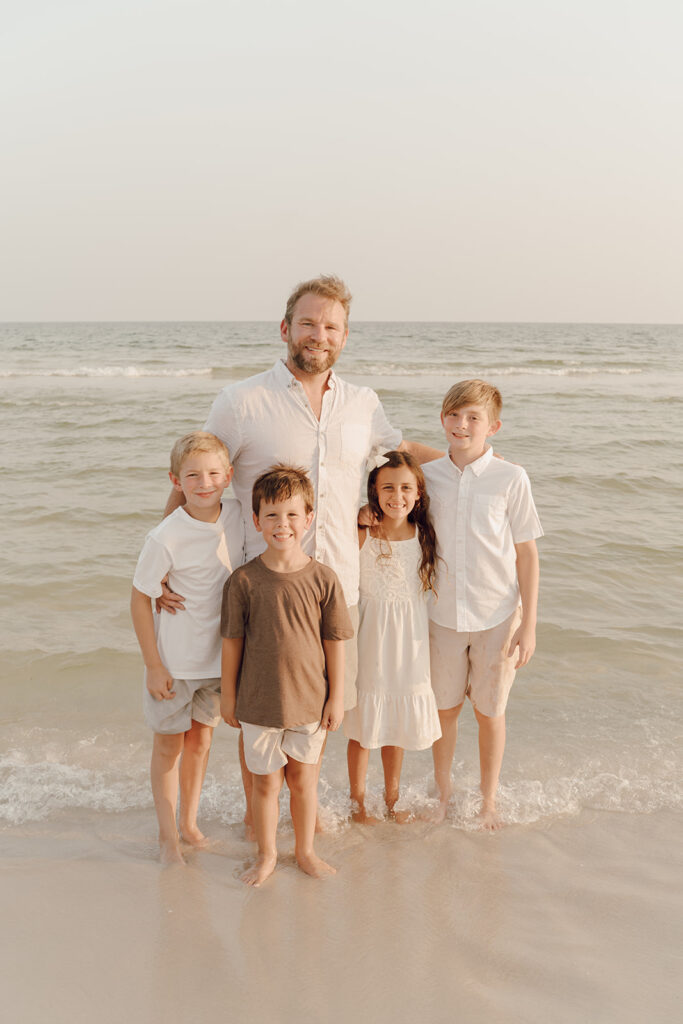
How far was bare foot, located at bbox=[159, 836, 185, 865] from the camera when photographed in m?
2.97

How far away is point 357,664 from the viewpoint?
313cm

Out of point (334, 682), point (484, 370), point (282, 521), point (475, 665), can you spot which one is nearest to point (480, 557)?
point (475, 665)

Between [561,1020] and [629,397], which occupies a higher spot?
[629,397]

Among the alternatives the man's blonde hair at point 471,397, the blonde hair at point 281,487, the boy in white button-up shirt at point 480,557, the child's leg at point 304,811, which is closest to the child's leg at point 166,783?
the child's leg at point 304,811

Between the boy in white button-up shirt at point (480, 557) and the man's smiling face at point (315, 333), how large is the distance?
0.53 meters

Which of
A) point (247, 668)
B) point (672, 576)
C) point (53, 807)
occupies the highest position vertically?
point (247, 668)

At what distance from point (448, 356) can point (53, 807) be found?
27341 mm

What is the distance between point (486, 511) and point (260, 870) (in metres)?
1.63

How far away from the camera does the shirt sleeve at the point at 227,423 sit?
2.93 metres

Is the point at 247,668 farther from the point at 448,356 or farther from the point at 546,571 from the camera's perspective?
the point at 448,356

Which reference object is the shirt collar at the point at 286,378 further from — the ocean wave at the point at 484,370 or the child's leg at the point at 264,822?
the ocean wave at the point at 484,370

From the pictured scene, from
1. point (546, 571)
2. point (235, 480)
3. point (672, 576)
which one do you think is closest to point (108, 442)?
point (546, 571)

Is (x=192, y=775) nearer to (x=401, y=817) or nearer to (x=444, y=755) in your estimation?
(x=401, y=817)

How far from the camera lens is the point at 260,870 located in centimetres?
286
